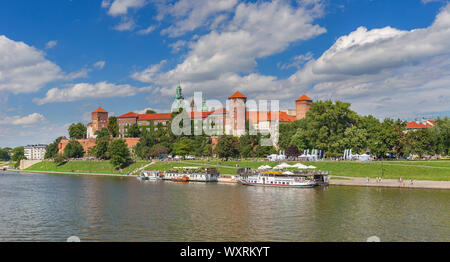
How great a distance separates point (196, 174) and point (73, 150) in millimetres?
65839

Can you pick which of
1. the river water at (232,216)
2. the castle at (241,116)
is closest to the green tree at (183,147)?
the castle at (241,116)

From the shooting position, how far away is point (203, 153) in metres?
96.1

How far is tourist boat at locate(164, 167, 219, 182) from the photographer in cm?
6692

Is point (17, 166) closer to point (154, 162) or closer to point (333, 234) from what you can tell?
point (154, 162)

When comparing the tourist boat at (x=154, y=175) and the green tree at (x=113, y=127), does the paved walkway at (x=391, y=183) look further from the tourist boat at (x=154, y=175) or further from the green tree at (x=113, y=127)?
the green tree at (x=113, y=127)

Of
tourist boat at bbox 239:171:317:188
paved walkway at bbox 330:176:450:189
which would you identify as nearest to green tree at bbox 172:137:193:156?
tourist boat at bbox 239:171:317:188

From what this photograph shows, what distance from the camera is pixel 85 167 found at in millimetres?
103500

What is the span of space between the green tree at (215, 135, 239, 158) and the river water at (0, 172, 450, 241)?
123 ft

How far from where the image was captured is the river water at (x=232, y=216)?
2608 centimetres

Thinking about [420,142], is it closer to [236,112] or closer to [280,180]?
[280,180]

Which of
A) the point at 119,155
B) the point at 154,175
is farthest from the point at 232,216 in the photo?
the point at 119,155
